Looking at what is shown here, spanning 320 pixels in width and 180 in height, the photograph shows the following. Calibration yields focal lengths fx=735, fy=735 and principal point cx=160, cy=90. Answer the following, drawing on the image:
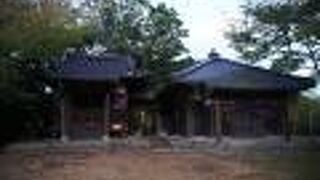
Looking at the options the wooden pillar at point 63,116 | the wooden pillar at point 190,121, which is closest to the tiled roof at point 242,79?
the wooden pillar at point 190,121

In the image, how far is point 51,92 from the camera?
36031 millimetres

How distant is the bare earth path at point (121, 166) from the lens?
24.4m

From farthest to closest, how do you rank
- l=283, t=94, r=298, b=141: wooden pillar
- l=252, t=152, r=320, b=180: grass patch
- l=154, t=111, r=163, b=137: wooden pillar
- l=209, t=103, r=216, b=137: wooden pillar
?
l=154, t=111, r=163, b=137: wooden pillar
l=283, t=94, r=298, b=141: wooden pillar
l=209, t=103, r=216, b=137: wooden pillar
l=252, t=152, r=320, b=180: grass patch

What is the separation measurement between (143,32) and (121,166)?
2782 centimetres

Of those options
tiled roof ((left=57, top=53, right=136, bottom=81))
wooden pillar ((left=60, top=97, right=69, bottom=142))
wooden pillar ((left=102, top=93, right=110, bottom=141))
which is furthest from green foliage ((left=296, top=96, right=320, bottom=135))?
wooden pillar ((left=60, top=97, right=69, bottom=142))

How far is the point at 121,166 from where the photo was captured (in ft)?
82.2

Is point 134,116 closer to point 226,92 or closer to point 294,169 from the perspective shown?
point 226,92

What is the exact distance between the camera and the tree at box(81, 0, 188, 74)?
4934cm

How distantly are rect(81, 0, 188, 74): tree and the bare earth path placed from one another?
72.6ft

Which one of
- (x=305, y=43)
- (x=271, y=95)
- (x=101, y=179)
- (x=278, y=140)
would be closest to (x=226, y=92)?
(x=271, y=95)

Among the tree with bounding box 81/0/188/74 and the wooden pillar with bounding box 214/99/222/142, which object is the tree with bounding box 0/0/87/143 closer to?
the wooden pillar with bounding box 214/99/222/142

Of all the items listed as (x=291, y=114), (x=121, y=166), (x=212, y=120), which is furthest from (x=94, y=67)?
(x=121, y=166)

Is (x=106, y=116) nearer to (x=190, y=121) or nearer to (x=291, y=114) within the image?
(x=190, y=121)

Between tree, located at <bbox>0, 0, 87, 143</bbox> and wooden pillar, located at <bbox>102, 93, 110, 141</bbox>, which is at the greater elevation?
tree, located at <bbox>0, 0, 87, 143</bbox>
